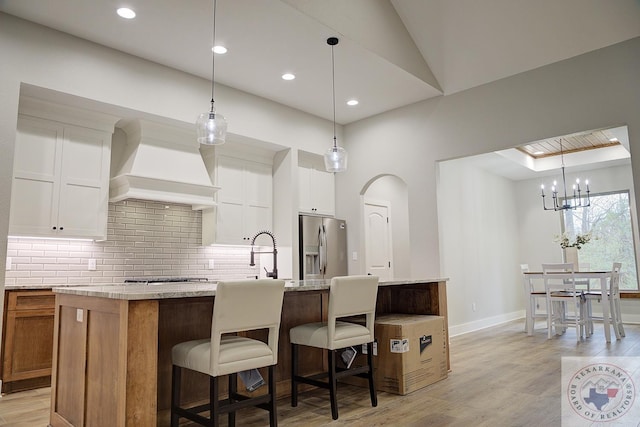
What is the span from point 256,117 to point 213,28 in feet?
5.23

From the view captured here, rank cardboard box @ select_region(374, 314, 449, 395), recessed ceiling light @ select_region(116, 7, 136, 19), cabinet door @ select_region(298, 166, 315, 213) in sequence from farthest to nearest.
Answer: cabinet door @ select_region(298, 166, 315, 213) → recessed ceiling light @ select_region(116, 7, 136, 19) → cardboard box @ select_region(374, 314, 449, 395)

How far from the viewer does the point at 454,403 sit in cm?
336

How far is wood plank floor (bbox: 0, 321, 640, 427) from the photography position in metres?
3.01

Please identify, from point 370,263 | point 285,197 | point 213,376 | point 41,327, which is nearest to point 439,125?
point 285,197

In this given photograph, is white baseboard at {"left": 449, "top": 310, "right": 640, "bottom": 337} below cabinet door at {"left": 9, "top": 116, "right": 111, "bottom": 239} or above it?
below

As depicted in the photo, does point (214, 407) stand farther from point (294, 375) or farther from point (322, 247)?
point (322, 247)

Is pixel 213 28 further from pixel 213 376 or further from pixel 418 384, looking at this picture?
pixel 418 384

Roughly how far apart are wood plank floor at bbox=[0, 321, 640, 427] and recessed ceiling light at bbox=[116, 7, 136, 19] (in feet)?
10.3

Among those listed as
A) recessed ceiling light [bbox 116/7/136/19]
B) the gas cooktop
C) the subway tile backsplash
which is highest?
recessed ceiling light [bbox 116/7/136/19]

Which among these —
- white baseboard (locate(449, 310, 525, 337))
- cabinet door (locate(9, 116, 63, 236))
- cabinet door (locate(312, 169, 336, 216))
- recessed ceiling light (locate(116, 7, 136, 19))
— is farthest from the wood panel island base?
white baseboard (locate(449, 310, 525, 337))

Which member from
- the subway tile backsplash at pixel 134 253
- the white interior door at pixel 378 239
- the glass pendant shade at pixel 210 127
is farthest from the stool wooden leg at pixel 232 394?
the white interior door at pixel 378 239

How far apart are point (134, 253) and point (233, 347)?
3.07 m

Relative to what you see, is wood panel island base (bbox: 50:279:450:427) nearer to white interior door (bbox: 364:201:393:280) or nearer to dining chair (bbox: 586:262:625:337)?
white interior door (bbox: 364:201:393:280)

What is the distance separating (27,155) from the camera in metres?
4.18
